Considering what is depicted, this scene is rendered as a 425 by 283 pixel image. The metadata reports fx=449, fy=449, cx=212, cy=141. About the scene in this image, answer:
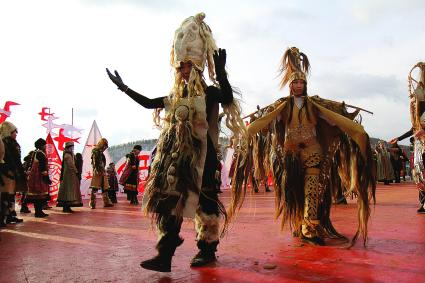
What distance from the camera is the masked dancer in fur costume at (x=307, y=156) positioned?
4574 mm

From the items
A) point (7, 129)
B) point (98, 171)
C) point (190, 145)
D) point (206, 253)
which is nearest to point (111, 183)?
point (98, 171)

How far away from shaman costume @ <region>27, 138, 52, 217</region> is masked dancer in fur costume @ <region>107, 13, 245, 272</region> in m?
6.03

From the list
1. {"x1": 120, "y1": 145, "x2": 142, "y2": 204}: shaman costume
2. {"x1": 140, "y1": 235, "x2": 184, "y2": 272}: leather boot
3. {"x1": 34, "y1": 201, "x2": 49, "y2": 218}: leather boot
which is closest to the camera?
{"x1": 140, "y1": 235, "x2": 184, "y2": 272}: leather boot

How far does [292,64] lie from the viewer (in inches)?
203

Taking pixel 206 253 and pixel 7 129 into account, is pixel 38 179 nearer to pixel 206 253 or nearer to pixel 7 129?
pixel 7 129

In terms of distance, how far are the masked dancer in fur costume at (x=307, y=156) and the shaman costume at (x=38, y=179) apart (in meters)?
5.80

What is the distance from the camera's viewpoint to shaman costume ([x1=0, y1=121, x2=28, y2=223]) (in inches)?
285

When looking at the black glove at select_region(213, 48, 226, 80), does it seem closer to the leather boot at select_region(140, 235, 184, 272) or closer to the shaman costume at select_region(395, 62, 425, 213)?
the leather boot at select_region(140, 235, 184, 272)

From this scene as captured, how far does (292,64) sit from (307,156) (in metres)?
1.11

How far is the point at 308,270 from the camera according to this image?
3334 millimetres

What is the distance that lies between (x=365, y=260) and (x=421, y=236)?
1.58 m

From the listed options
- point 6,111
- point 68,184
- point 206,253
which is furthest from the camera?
point 6,111

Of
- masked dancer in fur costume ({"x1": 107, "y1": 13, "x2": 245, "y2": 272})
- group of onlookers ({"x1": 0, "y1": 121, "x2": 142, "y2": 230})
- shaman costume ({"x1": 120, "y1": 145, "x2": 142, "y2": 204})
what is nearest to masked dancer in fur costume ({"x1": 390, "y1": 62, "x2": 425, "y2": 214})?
masked dancer in fur costume ({"x1": 107, "y1": 13, "x2": 245, "y2": 272})

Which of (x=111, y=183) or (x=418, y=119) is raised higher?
(x=418, y=119)
